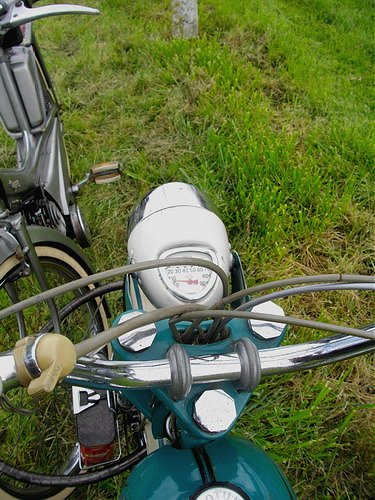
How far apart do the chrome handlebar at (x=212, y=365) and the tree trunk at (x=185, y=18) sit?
2562 mm

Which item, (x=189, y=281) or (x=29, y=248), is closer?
(x=189, y=281)

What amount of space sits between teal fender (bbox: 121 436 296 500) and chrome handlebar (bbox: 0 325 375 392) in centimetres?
16

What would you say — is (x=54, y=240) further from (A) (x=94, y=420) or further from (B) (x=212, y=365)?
(B) (x=212, y=365)

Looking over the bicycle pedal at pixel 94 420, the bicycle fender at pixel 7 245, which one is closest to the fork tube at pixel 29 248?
the bicycle fender at pixel 7 245

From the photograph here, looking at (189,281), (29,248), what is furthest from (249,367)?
(29,248)

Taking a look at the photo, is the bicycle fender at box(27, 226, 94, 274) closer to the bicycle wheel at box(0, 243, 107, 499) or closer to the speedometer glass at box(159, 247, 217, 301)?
the bicycle wheel at box(0, 243, 107, 499)

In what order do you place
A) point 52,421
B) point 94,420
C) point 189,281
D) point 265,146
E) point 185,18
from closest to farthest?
point 189,281 < point 94,420 < point 52,421 < point 265,146 < point 185,18

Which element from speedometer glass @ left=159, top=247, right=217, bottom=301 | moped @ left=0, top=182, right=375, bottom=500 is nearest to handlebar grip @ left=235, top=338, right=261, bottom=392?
moped @ left=0, top=182, right=375, bottom=500

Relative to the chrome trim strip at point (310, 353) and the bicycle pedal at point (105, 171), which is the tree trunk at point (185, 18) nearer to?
the bicycle pedal at point (105, 171)

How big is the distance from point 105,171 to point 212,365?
Answer: 1.30m

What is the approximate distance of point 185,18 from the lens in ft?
9.08

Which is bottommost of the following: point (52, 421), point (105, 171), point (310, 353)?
point (52, 421)

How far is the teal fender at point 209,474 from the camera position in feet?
2.17

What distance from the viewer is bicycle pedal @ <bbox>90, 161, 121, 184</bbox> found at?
178cm
